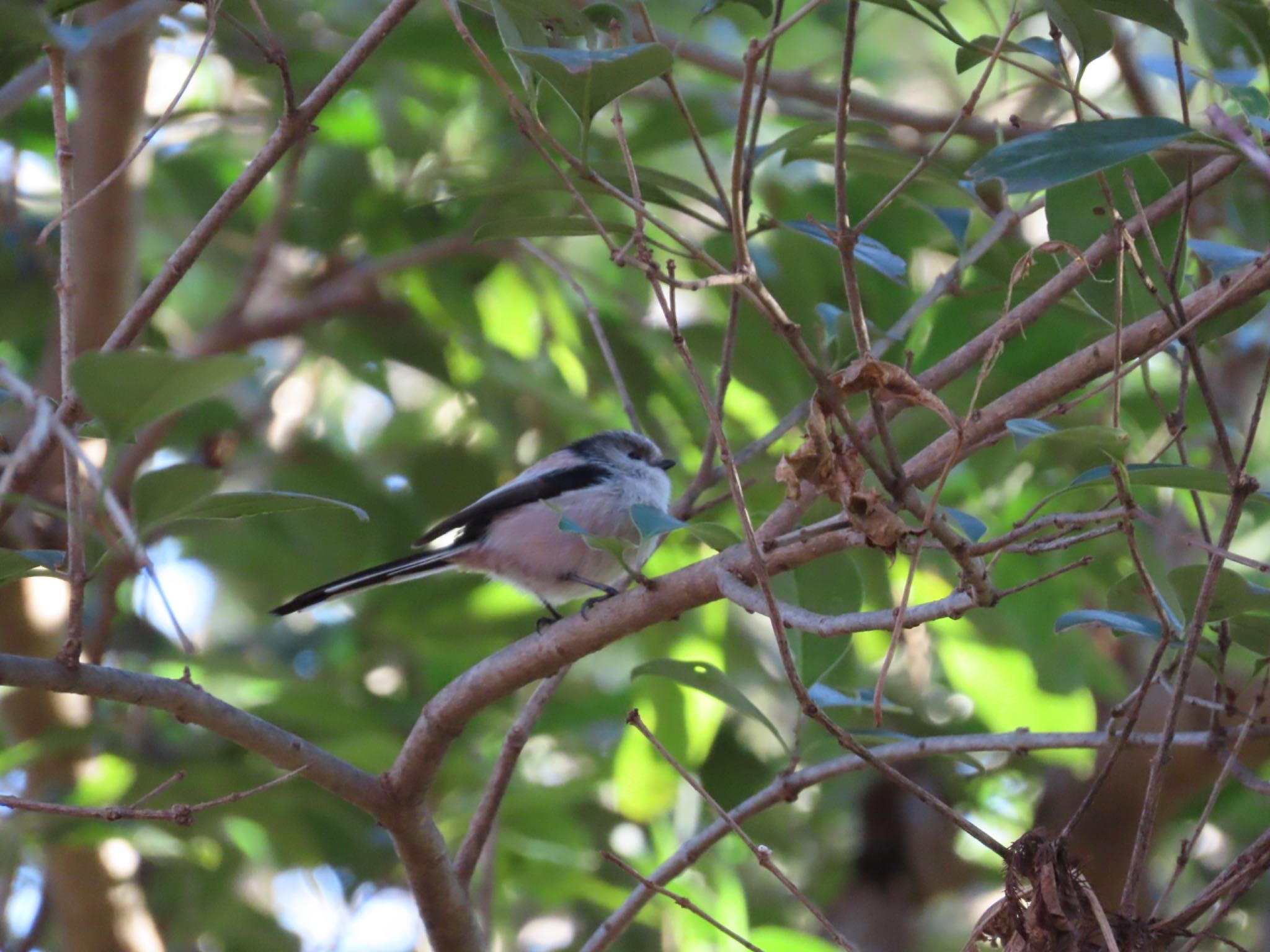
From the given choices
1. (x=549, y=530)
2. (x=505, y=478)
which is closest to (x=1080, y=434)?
(x=549, y=530)

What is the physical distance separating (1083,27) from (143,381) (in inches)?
55.9

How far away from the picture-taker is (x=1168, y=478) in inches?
62.0

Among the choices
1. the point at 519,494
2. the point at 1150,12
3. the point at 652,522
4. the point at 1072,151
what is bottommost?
the point at 652,522

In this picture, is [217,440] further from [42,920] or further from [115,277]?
[42,920]

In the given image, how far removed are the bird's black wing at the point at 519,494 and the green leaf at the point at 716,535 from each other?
5.49 ft

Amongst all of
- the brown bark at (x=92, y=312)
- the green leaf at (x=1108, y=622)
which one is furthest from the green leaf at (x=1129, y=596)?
the brown bark at (x=92, y=312)

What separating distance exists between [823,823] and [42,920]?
2.74 meters

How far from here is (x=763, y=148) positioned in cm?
251

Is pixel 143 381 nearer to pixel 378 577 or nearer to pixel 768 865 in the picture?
pixel 768 865

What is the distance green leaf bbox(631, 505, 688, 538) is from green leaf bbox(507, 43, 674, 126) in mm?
590

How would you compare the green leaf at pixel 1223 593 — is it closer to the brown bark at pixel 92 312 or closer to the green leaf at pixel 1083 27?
the green leaf at pixel 1083 27

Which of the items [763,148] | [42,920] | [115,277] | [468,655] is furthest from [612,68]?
[42,920]

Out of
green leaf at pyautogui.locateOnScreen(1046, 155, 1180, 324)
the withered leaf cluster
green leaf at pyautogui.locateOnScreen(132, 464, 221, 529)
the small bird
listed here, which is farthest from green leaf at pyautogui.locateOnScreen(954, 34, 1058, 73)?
the small bird

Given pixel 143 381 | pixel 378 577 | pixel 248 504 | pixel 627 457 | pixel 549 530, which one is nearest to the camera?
pixel 143 381
